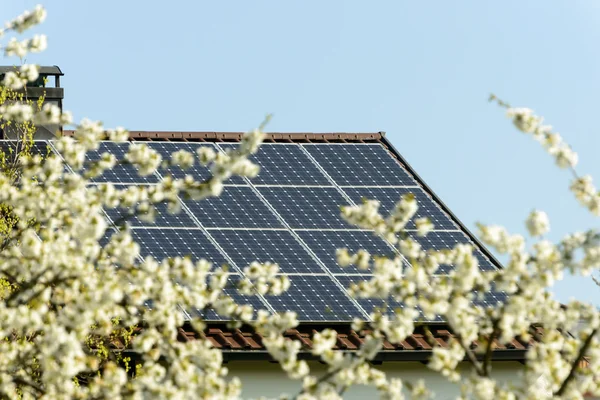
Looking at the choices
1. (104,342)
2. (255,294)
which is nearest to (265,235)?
(255,294)

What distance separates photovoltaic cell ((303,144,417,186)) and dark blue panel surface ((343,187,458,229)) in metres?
0.23

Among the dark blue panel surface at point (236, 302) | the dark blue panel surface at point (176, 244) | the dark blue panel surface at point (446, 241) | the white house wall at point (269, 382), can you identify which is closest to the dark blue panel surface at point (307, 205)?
the dark blue panel surface at point (446, 241)

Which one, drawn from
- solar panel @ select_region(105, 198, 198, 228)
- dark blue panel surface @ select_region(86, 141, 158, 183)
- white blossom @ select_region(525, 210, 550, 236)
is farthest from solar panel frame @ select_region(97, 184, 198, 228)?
white blossom @ select_region(525, 210, 550, 236)

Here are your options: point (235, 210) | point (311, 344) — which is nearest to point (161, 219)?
point (235, 210)

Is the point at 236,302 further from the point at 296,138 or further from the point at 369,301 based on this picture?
the point at 296,138

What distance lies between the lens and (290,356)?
8961 millimetres

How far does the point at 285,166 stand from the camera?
19.1m

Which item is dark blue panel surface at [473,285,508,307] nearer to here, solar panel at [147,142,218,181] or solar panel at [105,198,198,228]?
solar panel at [105,198,198,228]

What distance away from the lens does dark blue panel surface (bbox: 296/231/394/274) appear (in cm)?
1670

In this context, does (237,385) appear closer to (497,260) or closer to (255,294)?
(255,294)

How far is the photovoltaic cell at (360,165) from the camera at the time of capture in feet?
62.4

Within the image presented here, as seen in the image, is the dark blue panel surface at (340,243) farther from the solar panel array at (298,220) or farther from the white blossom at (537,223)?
the white blossom at (537,223)

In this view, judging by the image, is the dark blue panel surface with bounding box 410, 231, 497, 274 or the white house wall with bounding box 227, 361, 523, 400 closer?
the white house wall with bounding box 227, 361, 523, 400

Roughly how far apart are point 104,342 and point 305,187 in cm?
504
